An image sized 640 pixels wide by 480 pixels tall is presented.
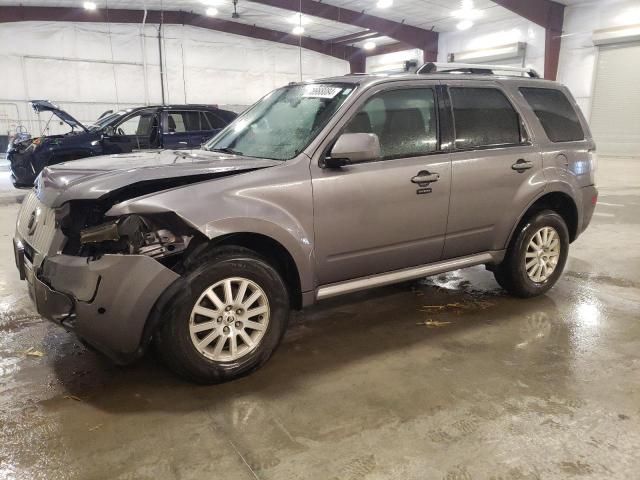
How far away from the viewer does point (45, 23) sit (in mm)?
16891

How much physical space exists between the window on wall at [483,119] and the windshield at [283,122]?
2.80ft

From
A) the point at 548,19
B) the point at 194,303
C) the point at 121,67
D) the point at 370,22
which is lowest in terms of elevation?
the point at 194,303

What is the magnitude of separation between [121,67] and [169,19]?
2.70 meters

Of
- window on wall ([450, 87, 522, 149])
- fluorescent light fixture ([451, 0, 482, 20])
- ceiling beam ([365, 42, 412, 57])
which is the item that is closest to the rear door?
window on wall ([450, 87, 522, 149])

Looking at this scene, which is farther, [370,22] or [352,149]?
[370,22]

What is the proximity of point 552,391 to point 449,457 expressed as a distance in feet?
2.90

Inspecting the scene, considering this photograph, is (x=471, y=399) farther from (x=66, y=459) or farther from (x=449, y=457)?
(x=66, y=459)

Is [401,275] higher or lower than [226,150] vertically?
lower

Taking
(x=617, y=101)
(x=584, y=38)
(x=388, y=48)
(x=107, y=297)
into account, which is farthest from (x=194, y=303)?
(x=388, y=48)

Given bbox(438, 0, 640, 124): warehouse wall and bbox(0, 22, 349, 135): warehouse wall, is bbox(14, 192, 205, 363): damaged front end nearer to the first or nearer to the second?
bbox(0, 22, 349, 135): warehouse wall

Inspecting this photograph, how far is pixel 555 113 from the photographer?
13.3 ft

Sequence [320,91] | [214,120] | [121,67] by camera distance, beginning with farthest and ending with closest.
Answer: [121,67]
[214,120]
[320,91]

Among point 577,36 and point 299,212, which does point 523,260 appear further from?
point 577,36

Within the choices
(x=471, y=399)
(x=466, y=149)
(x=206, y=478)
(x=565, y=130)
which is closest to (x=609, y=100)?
(x=565, y=130)
